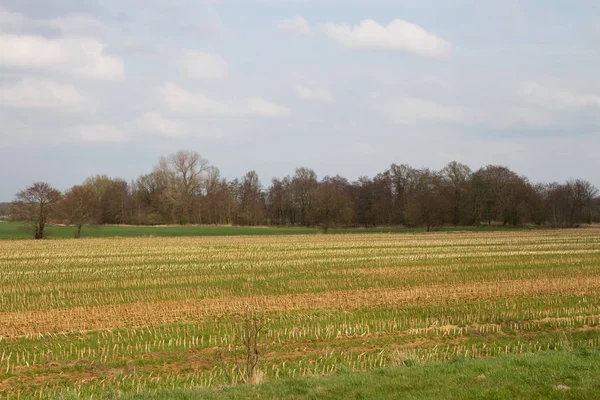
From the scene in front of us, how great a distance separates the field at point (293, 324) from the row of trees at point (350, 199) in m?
64.8

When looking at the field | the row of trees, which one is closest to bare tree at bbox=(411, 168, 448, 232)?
the row of trees

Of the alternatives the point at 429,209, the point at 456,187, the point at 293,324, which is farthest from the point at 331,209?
the point at 293,324

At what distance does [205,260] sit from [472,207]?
82.1 meters

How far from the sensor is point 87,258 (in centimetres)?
4106

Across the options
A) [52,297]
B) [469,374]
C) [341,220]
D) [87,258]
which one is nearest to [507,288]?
[469,374]

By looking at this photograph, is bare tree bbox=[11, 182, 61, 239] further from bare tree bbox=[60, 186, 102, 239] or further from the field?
the field

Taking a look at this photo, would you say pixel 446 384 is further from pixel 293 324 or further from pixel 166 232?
pixel 166 232

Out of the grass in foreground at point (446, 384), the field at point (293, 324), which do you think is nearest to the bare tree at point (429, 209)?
the field at point (293, 324)

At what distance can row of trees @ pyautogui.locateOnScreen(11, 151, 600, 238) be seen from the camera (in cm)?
9988

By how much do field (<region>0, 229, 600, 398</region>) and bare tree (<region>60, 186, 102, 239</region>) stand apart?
4337 cm

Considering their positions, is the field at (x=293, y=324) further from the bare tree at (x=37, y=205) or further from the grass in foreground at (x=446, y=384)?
the bare tree at (x=37, y=205)

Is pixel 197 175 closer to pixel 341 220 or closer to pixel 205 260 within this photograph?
pixel 341 220

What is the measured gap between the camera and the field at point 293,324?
10.4 metres

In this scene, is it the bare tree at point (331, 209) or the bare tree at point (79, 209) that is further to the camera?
the bare tree at point (331, 209)
